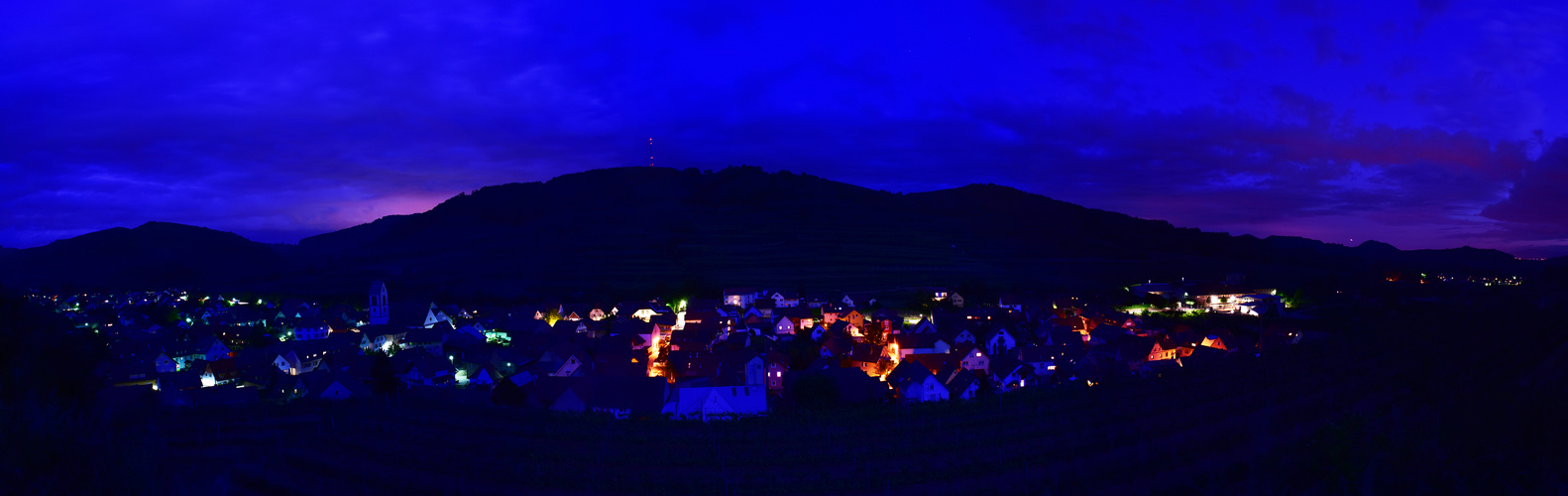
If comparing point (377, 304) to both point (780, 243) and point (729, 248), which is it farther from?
point (780, 243)

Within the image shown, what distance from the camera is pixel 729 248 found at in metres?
64.6

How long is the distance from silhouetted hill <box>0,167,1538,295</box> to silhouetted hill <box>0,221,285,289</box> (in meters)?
0.29

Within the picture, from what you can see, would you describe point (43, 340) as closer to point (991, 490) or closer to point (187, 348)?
point (991, 490)

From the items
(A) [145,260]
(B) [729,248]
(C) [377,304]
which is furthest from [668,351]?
(A) [145,260]

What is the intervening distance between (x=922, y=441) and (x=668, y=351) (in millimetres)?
14079

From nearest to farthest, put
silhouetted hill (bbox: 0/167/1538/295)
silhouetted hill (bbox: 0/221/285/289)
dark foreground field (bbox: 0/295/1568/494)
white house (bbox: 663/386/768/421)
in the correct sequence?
dark foreground field (bbox: 0/295/1568/494) → white house (bbox: 663/386/768/421) → silhouetted hill (bbox: 0/167/1538/295) → silhouetted hill (bbox: 0/221/285/289)

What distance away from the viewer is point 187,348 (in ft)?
89.7

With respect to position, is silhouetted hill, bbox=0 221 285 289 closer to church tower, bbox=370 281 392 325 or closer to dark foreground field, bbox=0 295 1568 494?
church tower, bbox=370 281 392 325

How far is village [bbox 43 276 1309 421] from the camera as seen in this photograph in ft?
58.5

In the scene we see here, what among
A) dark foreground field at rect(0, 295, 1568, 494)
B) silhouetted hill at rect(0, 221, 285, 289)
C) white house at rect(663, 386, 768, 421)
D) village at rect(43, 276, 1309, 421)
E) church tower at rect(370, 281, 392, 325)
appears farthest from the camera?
silhouetted hill at rect(0, 221, 285, 289)

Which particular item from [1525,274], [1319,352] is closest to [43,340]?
[1319,352]

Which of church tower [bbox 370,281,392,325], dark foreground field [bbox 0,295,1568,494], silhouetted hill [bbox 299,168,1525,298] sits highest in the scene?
silhouetted hill [bbox 299,168,1525,298]

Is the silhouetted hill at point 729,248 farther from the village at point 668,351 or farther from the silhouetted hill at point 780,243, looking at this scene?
the village at point 668,351

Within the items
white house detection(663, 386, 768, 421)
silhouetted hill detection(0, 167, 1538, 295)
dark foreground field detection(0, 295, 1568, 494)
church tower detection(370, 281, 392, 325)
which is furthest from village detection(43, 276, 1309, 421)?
silhouetted hill detection(0, 167, 1538, 295)
